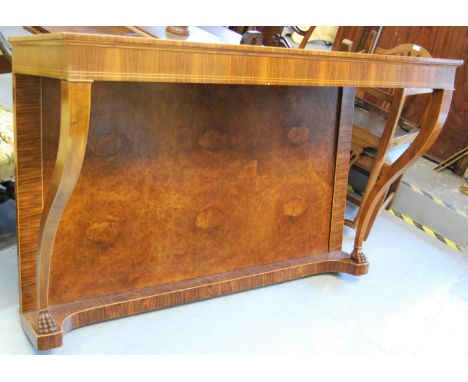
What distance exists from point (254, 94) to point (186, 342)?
0.86 metres

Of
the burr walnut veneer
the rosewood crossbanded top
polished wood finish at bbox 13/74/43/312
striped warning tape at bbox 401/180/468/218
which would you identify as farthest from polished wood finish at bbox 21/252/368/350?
striped warning tape at bbox 401/180/468/218

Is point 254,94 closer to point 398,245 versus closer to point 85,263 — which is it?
point 85,263

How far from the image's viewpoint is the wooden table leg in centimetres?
170

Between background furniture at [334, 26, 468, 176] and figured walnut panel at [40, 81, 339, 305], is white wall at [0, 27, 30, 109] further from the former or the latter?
background furniture at [334, 26, 468, 176]

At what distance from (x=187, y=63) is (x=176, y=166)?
53 cm

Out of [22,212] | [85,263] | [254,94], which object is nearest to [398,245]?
[254,94]

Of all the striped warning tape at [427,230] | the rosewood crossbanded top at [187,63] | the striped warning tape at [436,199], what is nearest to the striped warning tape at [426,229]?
the striped warning tape at [427,230]

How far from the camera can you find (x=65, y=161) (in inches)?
42.6

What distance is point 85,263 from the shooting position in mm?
1515

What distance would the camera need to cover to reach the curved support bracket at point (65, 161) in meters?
1.00

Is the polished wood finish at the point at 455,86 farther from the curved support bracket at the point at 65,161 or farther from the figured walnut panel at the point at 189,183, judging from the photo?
the curved support bracket at the point at 65,161

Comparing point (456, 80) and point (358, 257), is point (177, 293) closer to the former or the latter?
point (358, 257)

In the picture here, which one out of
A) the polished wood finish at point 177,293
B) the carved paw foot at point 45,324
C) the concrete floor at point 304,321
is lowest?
the concrete floor at point 304,321

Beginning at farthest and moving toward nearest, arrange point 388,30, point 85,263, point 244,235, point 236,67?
point 388,30, point 244,235, point 85,263, point 236,67
